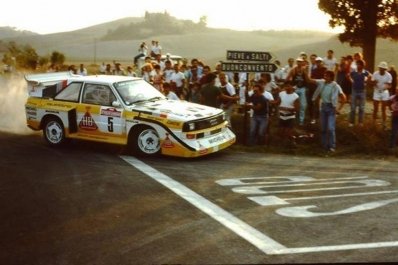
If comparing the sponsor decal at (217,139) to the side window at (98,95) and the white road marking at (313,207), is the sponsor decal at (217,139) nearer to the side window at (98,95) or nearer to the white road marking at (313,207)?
the side window at (98,95)

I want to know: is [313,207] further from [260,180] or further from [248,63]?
[248,63]

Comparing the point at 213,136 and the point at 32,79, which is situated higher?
the point at 32,79

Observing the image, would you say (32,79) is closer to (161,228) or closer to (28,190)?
(28,190)

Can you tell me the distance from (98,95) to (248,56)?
12.2 feet

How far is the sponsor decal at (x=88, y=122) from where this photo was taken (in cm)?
1194

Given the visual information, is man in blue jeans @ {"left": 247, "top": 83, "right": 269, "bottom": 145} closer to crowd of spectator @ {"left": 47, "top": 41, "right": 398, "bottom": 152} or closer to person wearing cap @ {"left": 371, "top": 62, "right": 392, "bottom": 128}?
crowd of spectator @ {"left": 47, "top": 41, "right": 398, "bottom": 152}

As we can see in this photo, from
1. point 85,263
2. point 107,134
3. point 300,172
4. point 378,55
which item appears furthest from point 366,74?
point 378,55

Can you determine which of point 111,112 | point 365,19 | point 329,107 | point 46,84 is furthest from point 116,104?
point 365,19

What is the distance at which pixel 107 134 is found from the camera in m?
11.8

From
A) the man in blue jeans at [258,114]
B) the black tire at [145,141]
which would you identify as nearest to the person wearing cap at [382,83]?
the man in blue jeans at [258,114]

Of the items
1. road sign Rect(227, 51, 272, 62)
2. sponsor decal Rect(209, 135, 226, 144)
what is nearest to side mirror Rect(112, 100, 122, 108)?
sponsor decal Rect(209, 135, 226, 144)

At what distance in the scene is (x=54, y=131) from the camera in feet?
41.3

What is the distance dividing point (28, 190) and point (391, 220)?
5712 millimetres

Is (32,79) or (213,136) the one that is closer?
(213,136)
